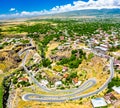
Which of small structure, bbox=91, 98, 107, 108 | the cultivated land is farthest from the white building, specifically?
small structure, bbox=91, 98, 107, 108

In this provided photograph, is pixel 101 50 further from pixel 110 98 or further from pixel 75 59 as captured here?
pixel 110 98

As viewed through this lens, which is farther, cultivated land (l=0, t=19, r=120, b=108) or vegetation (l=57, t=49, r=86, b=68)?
vegetation (l=57, t=49, r=86, b=68)

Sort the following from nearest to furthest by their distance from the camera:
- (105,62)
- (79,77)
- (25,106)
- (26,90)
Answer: (25,106), (26,90), (79,77), (105,62)

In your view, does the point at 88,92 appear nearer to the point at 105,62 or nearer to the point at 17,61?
the point at 105,62

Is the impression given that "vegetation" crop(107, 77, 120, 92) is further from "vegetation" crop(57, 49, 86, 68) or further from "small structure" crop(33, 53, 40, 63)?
"small structure" crop(33, 53, 40, 63)

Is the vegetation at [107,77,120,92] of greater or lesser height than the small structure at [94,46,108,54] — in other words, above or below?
below

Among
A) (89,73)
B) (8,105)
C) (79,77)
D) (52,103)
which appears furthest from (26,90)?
(89,73)

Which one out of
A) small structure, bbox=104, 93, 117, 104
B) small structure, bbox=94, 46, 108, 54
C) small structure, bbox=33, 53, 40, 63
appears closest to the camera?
small structure, bbox=104, 93, 117, 104

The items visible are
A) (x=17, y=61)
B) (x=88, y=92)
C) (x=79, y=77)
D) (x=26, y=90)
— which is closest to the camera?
(x=88, y=92)

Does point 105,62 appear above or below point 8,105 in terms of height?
above

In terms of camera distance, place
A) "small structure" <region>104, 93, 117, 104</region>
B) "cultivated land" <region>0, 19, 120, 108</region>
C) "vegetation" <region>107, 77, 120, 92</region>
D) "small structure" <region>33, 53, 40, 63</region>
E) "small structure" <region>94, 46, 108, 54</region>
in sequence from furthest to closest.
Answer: "small structure" <region>33, 53, 40, 63</region> → "small structure" <region>94, 46, 108, 54</region> → "vegetation" <region>107, 77, 120, 92</region> → "cultivated land" <region>0, 19, 120, 108</region> → "small structure" <region>104, 93, 117, 104</region>
